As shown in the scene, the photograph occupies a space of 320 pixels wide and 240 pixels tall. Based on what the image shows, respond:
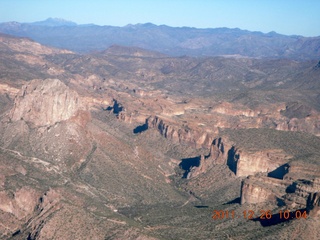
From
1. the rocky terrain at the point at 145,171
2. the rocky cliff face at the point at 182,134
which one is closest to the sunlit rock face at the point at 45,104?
the rocky terrain at the point at 145,171

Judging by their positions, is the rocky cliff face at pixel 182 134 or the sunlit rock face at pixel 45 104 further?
the rocky cliff face at pixel 182 134

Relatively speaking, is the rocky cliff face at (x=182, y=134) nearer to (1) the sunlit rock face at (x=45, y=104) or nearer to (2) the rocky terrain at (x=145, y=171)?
(2) the rocky terrain at (x=145, y=171)

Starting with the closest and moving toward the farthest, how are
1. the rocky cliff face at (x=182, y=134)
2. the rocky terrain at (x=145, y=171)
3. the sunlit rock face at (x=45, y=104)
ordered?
1. the rocky terrain at (x=145, y=171)
2. the sunlit rock face at (x=45, y=104)
3. the rocky cliff face at (x=182, y=134)

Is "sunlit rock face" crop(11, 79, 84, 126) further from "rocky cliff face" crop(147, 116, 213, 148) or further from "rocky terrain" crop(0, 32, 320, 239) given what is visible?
"rocky cliff face" crop(147, 116, 213, 148)

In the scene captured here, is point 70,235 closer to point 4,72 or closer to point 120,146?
point 120,146

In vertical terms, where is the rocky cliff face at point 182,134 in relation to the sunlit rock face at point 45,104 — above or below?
below

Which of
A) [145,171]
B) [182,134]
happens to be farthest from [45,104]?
[182,134]

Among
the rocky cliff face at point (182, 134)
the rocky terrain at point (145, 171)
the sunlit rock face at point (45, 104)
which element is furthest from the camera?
the rocky cliff face at point (182, 134)

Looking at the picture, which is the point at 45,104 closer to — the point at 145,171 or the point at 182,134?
the point at 145,171

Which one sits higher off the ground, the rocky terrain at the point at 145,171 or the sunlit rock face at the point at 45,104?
the sunlit rock face at the point at 45,104
